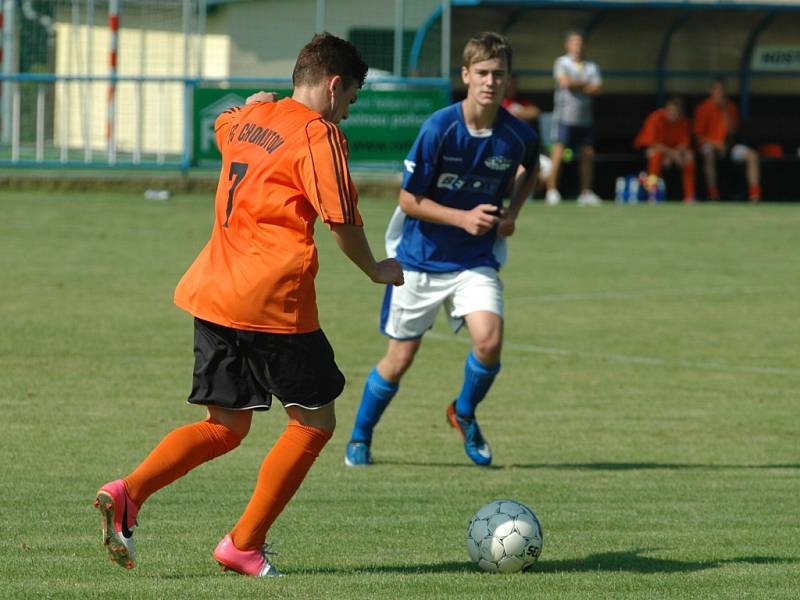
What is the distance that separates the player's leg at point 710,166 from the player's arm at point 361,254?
22438mm

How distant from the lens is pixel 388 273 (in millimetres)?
5711

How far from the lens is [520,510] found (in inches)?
242

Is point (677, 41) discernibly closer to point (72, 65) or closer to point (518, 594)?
point (72, 65)

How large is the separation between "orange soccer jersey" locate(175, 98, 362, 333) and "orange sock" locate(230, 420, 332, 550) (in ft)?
1.28

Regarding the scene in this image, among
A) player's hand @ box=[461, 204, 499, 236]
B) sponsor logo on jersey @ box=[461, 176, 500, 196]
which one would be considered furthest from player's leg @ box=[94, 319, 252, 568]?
sponsor logo on jersey @ box=[461, 176, 500, 196]

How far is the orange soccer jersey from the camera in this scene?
5586 mm

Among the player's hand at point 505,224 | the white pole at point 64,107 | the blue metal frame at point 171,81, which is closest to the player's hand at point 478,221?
the player's hand at point 505,224

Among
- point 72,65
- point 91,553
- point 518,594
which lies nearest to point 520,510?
point 518,594

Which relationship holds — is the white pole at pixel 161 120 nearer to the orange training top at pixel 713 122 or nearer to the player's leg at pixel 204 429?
the orange training top at pixel 713 122

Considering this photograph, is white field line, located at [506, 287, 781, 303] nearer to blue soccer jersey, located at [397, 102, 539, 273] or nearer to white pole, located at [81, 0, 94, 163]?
blue soccer jersey, located at [397, 102, 539, 273]

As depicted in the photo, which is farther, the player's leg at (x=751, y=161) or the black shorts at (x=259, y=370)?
the player's leg at (x=751, y=161)

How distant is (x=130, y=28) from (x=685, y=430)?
59.4 ft

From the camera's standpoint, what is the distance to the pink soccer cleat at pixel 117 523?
545 cm

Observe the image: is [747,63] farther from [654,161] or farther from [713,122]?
[654,161]
